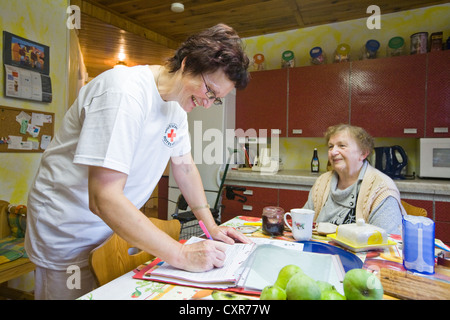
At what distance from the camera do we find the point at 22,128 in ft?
7.22

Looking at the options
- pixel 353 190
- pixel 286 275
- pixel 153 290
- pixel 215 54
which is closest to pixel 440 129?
pixel 353 190

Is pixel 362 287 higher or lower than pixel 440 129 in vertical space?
lower

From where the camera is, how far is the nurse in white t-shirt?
2.43ft

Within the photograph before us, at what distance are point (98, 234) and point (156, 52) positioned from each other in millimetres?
3932

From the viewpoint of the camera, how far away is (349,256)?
95cm

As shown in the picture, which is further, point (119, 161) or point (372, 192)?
point (372, 192)

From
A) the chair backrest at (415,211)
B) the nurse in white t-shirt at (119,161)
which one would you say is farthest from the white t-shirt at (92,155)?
the chair backrest at (415,211)

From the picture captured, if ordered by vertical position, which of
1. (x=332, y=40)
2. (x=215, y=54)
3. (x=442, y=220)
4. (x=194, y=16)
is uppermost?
(x=194, y=16)

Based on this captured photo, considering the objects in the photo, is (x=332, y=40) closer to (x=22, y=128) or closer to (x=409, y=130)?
(x=409, y=130)

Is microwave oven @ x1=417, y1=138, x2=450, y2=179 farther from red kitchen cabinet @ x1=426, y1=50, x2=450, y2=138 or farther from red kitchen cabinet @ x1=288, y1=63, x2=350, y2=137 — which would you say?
red kitchen cabinet @ x1=288, y1=63, x2=350, y2=137

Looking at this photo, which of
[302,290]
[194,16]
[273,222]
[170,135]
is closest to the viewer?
[302,290]

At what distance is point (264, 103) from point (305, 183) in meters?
1.12

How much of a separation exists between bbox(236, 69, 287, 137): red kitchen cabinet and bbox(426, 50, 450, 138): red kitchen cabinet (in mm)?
1392
